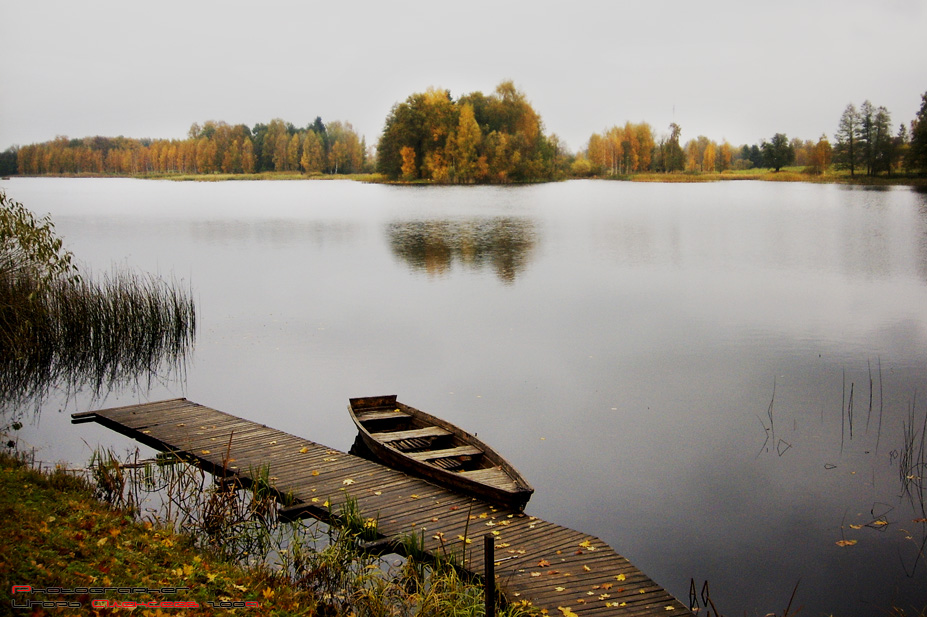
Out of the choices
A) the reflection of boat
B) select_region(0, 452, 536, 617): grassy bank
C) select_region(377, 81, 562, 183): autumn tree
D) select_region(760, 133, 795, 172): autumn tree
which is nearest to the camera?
select_region(0, 452, 536, 617): grassy bank

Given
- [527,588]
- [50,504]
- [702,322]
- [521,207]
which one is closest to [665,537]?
[527,588]

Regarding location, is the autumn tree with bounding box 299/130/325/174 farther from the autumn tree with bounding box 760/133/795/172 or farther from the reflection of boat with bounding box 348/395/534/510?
the reflection of boat with bounding box 348/395/534/510

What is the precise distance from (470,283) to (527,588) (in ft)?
72.6

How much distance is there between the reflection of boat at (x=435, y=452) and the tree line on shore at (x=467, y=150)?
66068mm

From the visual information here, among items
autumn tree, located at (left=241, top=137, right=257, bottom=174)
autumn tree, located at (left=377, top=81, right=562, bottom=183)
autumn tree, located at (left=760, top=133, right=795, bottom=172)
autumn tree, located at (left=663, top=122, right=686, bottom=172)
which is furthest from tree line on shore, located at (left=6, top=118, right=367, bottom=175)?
autumn tree, located at (left=760, top=133, right=795, bottom=172)

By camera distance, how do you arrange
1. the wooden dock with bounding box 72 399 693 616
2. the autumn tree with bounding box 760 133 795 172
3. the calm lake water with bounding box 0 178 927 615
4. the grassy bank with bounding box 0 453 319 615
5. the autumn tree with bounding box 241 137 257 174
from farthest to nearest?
1. the autumn tree with bounding box 241 137 257 174
2. the autumn tree with bounding box 760 133 795 172
3. the calm lake water with bounding box 0 178 927 615
4. the wooden dock with bounding box 72 399 693 616
5. the grassy bank with bounding box 0 453 319 615

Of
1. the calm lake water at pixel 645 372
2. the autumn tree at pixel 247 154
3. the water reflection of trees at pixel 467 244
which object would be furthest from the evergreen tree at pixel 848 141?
the autumn tree at pixel 247 154

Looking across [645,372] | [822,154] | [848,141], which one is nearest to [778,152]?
[822,154]

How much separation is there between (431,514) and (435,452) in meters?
1.61

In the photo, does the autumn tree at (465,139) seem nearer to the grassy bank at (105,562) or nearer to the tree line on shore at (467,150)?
the tree line on shore at (467,150)

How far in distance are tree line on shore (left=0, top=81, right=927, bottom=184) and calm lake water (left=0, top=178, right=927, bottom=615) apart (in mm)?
36669

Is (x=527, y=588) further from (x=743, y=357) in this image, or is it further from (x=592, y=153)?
(x=592, y=153)

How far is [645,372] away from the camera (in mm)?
16516

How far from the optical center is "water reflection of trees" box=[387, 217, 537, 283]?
3384cm
